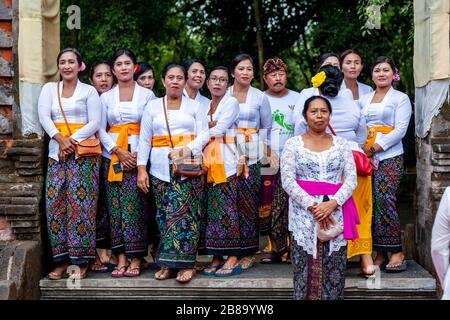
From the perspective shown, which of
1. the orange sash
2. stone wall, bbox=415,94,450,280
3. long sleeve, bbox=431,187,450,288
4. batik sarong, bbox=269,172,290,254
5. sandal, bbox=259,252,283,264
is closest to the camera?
long sleeve, bbox=431,187,450,288

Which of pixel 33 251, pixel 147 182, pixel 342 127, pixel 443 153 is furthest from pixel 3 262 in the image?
pixel 443 153

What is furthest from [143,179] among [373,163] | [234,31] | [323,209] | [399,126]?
[234,31]

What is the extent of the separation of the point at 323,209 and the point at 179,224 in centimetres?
133

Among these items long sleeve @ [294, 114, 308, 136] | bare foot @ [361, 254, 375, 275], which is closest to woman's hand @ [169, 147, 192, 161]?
long sleeve @ [294, 114, 308, 136]

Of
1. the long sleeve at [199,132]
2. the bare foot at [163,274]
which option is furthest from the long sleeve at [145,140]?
the bare foot at [163,274]

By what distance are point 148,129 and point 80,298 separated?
1.48 m

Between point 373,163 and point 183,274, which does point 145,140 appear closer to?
point 183,274

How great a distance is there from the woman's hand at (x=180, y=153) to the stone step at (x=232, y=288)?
99cm

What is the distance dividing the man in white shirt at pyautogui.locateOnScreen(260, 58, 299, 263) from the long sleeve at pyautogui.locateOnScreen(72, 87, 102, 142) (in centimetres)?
152

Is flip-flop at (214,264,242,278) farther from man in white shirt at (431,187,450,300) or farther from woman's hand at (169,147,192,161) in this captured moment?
man in white shirt at (431,187,450,300)

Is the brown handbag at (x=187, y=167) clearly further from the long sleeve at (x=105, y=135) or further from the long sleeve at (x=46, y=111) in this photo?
the long sleeve at (x=46, y=111)

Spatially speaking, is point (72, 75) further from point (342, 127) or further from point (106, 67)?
point (342, 127)

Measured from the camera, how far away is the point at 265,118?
6.30m

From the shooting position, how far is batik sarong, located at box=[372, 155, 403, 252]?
611 cm
